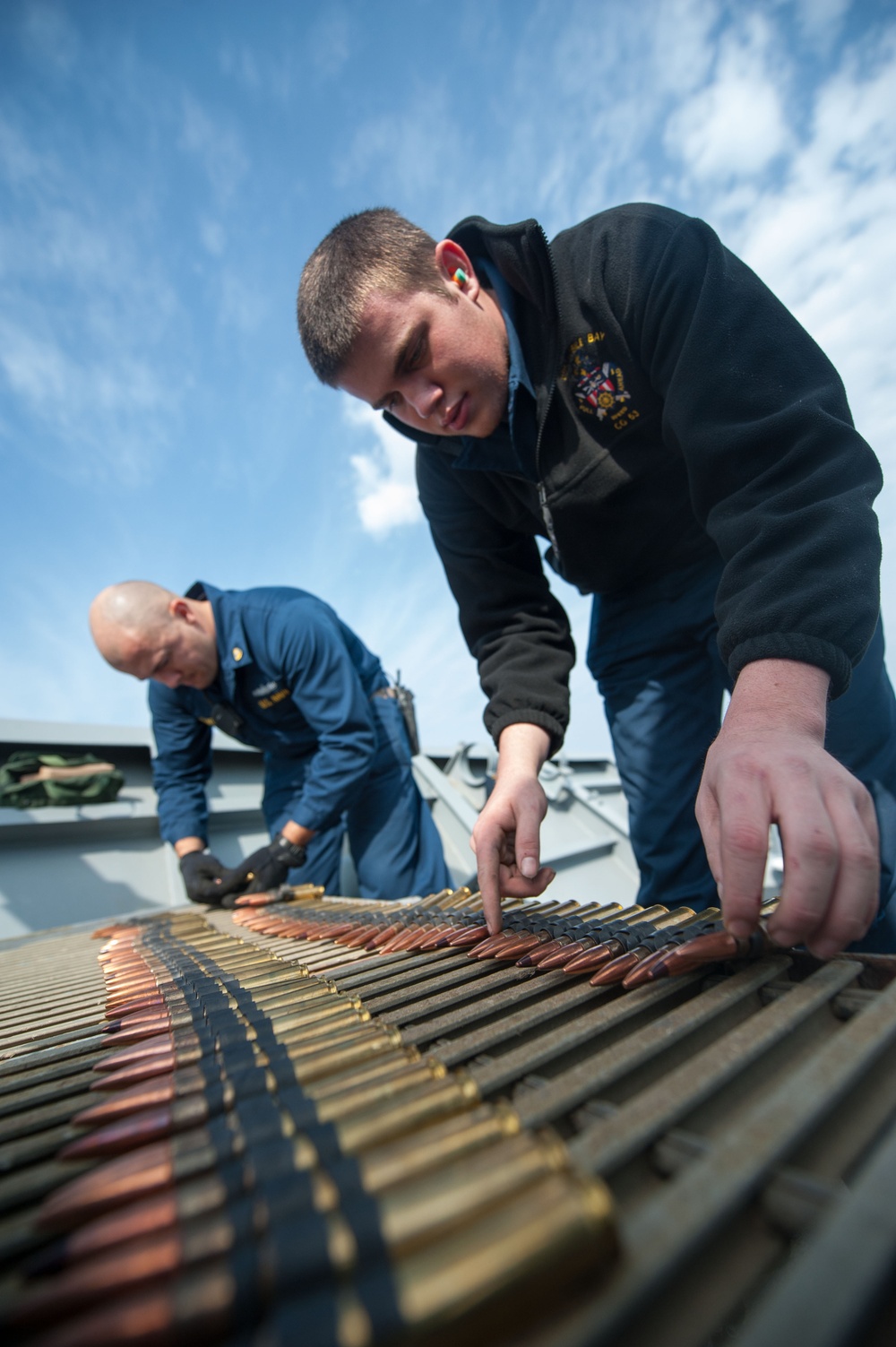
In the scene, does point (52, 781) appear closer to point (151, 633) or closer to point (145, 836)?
point (145, 836)

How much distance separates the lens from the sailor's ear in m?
1.90

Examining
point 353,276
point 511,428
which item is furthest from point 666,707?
point 353,276

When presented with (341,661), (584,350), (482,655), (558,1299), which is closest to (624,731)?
(482,655)

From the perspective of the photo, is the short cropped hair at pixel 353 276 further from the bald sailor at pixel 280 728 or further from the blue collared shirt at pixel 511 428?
the bald sailor at pixel 280 728

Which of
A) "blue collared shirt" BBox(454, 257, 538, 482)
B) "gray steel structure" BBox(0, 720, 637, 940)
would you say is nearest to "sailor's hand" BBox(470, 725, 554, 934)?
"blue collared shirt" BBox(454, 257, 538, 482)

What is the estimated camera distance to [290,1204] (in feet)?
1.68

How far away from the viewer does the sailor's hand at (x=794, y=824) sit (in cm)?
82

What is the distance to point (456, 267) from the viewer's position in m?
1.94

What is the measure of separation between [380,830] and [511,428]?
279 cm

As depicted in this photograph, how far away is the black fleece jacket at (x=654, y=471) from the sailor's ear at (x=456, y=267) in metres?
0.08

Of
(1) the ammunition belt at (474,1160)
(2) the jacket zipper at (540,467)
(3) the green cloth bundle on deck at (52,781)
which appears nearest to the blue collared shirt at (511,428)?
(2) the jacket zipper at (540,467)

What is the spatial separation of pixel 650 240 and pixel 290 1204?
6.31 ft

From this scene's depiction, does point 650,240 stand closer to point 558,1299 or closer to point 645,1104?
point 645,1104

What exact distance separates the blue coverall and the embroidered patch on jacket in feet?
7.44
